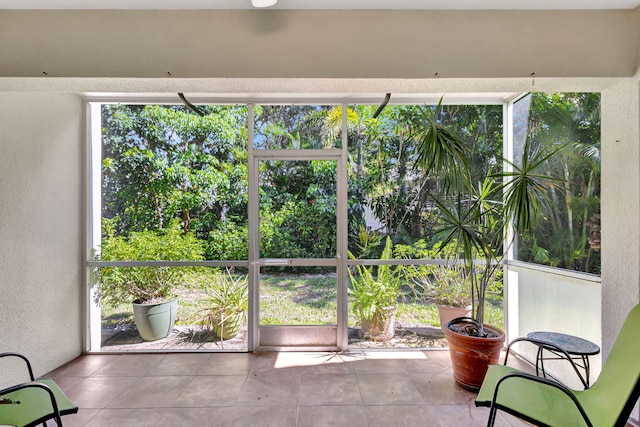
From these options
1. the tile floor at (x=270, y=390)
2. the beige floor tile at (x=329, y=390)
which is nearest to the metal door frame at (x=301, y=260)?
the tile floor at (x=270, y=390)

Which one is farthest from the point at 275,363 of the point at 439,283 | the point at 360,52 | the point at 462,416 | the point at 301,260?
the point at 360,52

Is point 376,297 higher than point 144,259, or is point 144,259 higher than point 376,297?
point 144,259

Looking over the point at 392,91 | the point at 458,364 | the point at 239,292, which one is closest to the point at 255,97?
the point at 392,91

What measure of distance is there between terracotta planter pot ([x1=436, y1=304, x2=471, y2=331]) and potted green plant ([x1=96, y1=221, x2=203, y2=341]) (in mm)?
2735

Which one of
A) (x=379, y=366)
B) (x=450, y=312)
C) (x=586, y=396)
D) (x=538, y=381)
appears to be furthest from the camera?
(x=450, y=312)

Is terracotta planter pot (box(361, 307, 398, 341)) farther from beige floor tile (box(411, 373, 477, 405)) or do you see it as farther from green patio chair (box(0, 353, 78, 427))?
green patio chair (box(0, 353, 78, 427))

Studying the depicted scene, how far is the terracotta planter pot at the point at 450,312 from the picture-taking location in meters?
3.17

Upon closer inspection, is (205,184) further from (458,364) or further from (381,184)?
(458,364)

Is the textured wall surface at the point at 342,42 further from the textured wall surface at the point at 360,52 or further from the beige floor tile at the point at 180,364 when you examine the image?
the beige floor tile at the point at 180,364

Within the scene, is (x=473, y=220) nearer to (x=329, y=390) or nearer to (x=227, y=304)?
(x=329, y=390)

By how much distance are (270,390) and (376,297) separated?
1402mm

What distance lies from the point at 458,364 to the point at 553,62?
8.02 ft

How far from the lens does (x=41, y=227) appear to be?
274 cm

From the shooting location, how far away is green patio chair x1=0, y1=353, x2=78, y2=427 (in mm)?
1532
